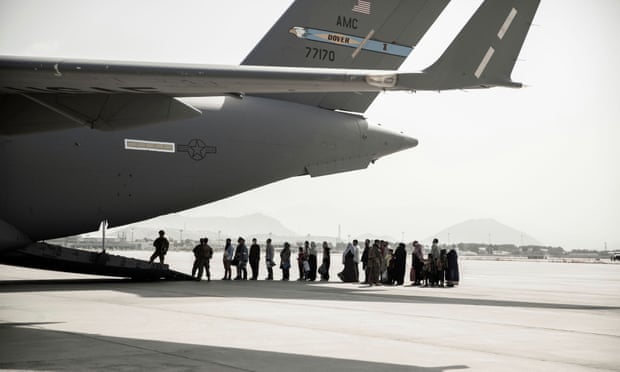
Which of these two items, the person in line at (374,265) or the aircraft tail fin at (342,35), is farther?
the person in line at (374,265)

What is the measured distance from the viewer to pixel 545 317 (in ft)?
40.0

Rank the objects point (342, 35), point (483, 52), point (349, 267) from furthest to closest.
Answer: point (349, 267), point (342, 35), point (483, 52)

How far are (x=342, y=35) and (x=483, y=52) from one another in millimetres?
11016

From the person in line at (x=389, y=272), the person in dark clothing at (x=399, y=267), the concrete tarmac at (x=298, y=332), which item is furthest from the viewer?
the person in line at (x=389, y=272)

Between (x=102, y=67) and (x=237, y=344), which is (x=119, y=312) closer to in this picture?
(x=237, y=344)

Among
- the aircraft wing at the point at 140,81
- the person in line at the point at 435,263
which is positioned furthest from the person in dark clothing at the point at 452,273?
the aircraft wing at the point at 140,81

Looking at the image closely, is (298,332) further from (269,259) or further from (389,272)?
(269,259)

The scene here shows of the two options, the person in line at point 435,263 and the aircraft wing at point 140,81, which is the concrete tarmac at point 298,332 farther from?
the person in line at point 435,263

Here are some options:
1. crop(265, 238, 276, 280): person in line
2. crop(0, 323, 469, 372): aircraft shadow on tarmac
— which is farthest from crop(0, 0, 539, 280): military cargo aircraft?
crop(265, 238, 276, 280): person in line

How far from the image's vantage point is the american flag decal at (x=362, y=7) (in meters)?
19.7

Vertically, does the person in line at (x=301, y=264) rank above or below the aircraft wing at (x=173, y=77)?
below

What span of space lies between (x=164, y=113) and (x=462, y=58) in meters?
4.46

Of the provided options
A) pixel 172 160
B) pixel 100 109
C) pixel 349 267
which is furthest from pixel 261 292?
pixel 100 109

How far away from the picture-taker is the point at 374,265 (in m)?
21.6
